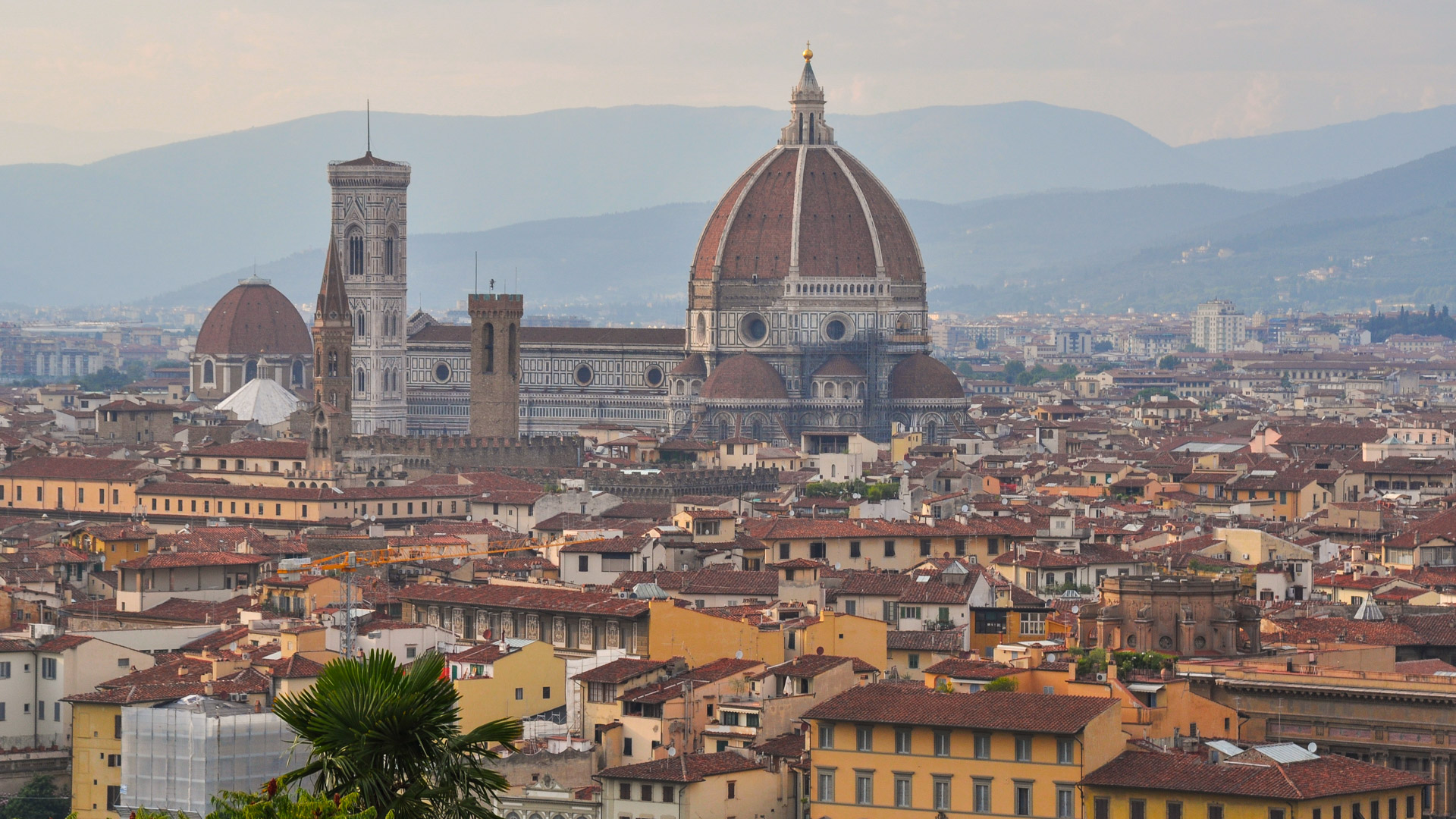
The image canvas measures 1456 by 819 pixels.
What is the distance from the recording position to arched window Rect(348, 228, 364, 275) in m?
158

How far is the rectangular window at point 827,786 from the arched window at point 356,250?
12238 cm

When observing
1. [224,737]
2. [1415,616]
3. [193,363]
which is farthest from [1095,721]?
[193,363]

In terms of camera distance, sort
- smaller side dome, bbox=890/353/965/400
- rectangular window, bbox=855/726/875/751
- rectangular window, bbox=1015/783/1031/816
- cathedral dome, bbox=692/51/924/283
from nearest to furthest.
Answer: rectangular window, bbox=1015/783/1031/816
rectangular window, bbox=855/726/875/751
smaller side dome, bbox=890/353/965/400
cathedral dome, bbox=692/51/924/283

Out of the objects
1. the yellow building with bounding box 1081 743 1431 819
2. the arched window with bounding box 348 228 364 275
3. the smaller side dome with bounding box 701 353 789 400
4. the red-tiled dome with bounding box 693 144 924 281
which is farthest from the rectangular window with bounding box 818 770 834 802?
the arched window with bounding box 348 228 364 275

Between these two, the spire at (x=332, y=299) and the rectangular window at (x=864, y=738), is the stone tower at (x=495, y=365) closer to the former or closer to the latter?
the spire at (x=332, y=299)

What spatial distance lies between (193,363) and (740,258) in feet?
119

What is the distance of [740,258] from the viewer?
15900 cm

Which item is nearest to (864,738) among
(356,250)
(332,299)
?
(332,299)

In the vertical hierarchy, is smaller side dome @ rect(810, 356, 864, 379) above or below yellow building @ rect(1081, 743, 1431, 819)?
above

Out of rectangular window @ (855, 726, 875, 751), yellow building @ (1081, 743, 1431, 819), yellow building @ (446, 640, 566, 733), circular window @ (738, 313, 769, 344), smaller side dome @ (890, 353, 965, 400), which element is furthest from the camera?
circular window @ (738, 313, 769, 344)

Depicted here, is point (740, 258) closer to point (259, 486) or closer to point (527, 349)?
point (527, 349)

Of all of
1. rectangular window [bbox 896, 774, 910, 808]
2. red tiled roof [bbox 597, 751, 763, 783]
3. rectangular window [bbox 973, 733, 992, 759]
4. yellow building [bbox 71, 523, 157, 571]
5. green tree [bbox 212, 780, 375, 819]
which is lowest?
rectangular window [bbox 896, 774, 910, 808]

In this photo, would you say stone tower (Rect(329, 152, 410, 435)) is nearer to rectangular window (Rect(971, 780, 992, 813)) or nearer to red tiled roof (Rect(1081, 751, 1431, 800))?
rectangular window (Rect(971, 780, 992, 813))

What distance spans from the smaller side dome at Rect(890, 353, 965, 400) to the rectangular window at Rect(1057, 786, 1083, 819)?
11247 cm
